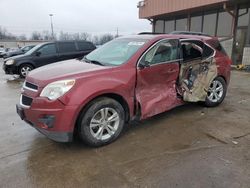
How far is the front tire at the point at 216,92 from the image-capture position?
5293mm

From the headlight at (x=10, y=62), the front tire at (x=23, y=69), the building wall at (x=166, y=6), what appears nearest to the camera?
the headlight at (x=10, y=62)

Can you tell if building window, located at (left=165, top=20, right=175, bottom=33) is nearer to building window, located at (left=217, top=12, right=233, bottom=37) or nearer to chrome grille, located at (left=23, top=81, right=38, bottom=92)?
building window, located at (left=217, top=12, right=233, bottom=37)

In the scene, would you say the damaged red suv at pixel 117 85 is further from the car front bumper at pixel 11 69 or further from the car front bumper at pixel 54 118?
the car front bumper at pixel 11 69

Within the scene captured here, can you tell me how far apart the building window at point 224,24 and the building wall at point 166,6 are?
1.40 m

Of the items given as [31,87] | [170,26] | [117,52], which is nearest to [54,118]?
[31,87]

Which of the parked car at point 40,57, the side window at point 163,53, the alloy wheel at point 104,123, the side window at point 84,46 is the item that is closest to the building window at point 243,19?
the side window at point 84,46

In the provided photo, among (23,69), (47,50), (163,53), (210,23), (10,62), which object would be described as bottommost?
(23,69)

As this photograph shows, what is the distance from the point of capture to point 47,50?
34.8ft

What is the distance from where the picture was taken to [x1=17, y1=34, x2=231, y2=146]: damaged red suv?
10.4 ft

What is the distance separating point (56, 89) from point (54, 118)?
0.39 meters

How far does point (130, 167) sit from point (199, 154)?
1031 millimetres

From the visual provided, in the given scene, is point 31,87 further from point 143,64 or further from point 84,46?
point 84,46

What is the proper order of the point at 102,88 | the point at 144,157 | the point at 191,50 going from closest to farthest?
the point at 144,157 → the point at 102,88 → the point at 191,50

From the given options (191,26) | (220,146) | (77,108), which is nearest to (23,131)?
(77,108)
